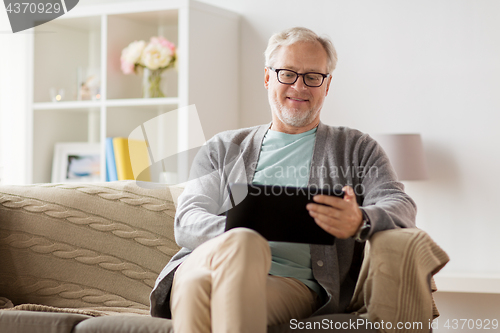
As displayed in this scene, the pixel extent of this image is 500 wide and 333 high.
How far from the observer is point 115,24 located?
3.16m

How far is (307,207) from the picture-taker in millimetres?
1386

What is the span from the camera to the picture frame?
3303 millimetres

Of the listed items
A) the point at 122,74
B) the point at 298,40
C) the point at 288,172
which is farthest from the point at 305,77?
the point at 122,74

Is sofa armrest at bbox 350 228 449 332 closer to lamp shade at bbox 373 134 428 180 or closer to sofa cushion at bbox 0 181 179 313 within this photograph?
sofa cushion at bbox 0 181 179 313

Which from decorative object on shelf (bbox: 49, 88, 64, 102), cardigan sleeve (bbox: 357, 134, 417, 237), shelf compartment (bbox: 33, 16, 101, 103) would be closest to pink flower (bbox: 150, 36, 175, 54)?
shelf compartment (bbox: 33, 16, 101, 103)

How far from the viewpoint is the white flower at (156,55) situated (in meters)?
3.06

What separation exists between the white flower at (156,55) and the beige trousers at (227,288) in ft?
6.16

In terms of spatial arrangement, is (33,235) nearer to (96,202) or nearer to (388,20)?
(96,202)

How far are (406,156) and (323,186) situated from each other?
3.62 feet

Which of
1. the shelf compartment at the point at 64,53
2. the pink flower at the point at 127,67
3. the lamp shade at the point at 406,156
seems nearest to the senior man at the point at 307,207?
the lamp shade at the point at 406,156

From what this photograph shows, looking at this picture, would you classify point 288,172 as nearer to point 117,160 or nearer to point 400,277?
point 400,277

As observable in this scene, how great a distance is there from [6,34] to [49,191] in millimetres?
1865

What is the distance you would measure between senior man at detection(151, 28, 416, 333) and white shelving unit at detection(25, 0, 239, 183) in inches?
39.1

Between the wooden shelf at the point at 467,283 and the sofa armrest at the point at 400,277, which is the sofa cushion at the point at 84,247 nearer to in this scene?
the sofa armrest at the point at 400,277
